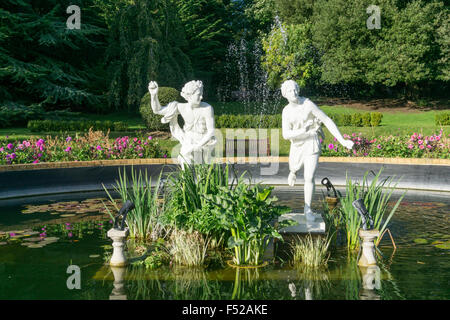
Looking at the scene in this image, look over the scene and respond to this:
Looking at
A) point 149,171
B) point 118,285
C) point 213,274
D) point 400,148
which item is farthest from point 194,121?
point 400,148

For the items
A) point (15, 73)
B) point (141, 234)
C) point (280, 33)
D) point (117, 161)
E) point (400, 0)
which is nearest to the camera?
point (141, 234)

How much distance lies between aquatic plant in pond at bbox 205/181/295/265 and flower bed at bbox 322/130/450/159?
6942mm

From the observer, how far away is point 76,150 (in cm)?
1109

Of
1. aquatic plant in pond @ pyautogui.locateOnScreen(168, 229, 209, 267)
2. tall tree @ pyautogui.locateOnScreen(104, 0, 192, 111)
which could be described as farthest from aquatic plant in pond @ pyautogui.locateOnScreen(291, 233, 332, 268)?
tall tree @ pyautogui.locateOnScreen(104, 0, 192, 111)

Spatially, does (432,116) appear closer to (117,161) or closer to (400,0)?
(400,0)

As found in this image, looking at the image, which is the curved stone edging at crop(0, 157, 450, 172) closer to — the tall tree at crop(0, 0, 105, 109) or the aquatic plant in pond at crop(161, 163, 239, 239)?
the aquatic plant in pond at crop(161, 163, 239, 239)

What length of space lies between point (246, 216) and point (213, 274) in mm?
738

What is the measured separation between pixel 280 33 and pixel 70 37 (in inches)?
611

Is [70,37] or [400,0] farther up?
[400,0]

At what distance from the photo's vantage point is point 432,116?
91.4 ft

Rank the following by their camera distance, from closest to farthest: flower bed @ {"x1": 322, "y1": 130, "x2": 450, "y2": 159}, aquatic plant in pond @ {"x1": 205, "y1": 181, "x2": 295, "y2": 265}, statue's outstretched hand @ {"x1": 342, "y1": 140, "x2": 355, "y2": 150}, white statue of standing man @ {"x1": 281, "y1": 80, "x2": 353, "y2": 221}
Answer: aquatic plant in pond @ {"x1": 205, "y1": 181, "x2": 295, "y2": 265} → statue's outstretched hand @ {"x1": 342, "y1": 140, "x2": 355, "y2": 150} → white statue of standing man @ {"x1": 281, "y1": 80, "x2": 353, "y2": 221} → flower bed @ {"x1": 322, "y1": 130, "x2": 450, "y2": 159}

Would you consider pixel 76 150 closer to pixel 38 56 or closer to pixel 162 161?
pixel 162 161

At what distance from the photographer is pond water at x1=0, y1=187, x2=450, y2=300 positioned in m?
4.21
